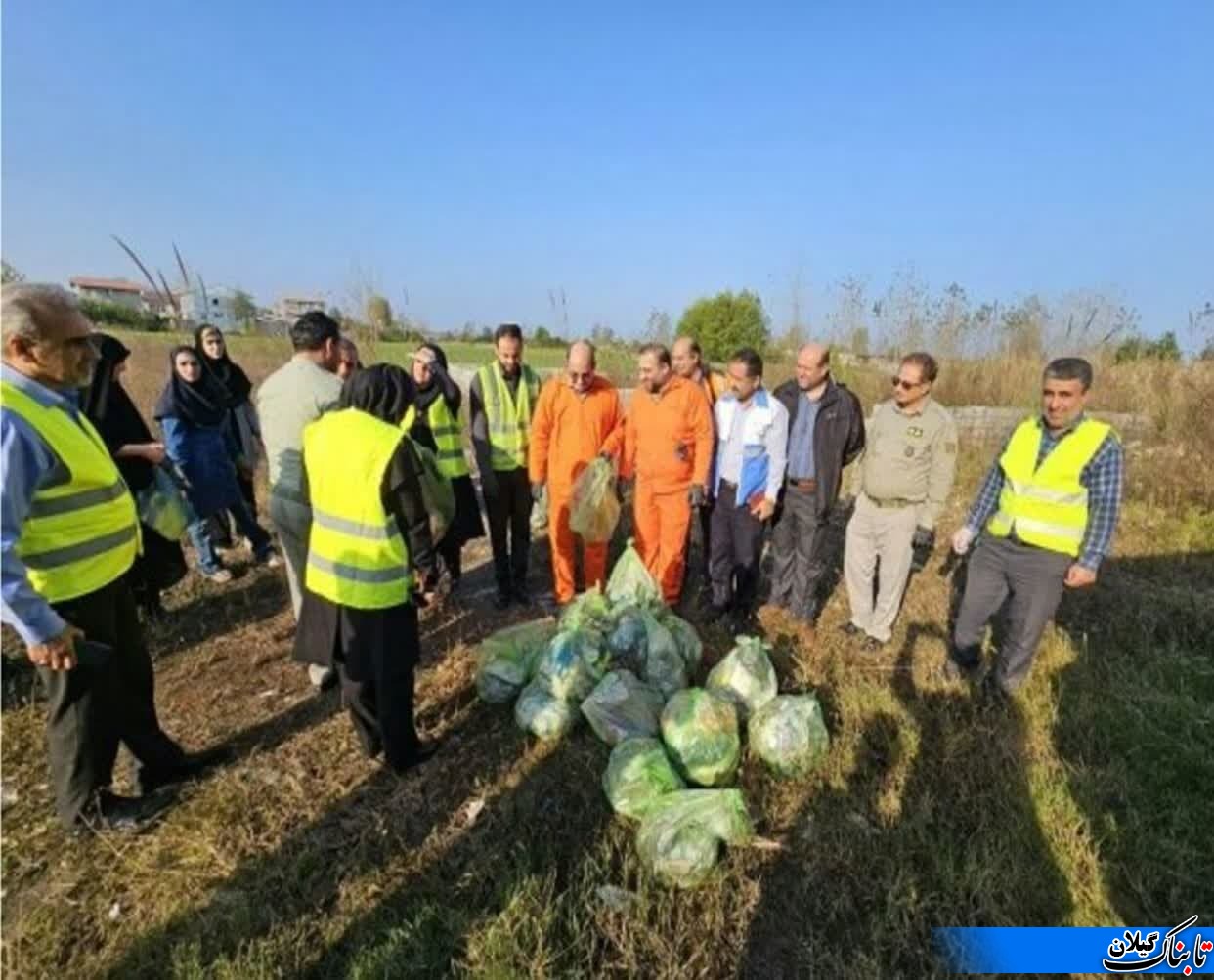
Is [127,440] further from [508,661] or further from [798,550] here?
[798,550]

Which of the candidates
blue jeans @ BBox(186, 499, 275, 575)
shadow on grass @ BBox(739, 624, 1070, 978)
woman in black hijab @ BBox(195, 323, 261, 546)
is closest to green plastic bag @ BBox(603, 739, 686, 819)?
shadow on grass @ BBox(739, 624, 1070, 978)

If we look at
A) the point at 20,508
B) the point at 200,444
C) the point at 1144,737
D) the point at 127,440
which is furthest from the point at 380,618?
the point at 1144,737

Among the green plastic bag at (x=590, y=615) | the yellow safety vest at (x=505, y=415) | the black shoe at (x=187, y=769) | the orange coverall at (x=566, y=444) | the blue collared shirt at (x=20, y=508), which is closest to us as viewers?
the blue collared shirt at (x=20, y=508)

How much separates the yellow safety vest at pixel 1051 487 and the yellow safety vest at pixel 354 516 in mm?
2881

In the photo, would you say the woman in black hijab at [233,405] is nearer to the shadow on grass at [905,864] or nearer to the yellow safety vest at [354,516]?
the yellow safety vest at [354,516]

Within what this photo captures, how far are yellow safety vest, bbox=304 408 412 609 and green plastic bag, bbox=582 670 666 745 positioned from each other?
934 millimetres

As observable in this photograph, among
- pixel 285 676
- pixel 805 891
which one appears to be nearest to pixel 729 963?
pixel 805 891

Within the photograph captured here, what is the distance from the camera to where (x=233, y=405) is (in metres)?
4.66

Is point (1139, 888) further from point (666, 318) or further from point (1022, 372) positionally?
point (666, 318)

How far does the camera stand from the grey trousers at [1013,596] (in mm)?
2986

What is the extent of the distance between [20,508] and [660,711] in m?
2.35

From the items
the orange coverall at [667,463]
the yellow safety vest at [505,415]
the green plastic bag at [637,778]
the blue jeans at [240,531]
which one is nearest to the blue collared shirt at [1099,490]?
the orange coverall at [667,463]

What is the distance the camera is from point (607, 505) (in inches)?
154

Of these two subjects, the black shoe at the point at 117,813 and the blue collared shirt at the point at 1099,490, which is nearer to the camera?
the black shoe at the point at 117,813
